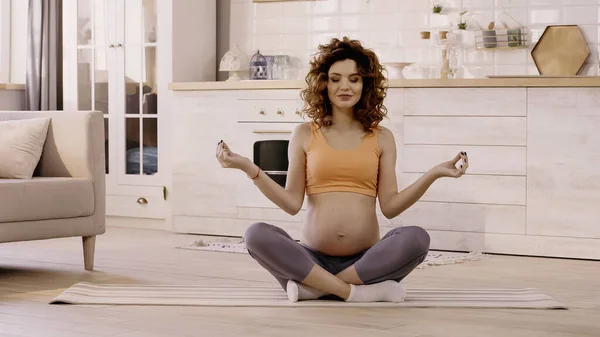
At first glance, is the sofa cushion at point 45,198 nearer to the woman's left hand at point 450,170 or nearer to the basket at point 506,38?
the woman's left hand at point 450,170

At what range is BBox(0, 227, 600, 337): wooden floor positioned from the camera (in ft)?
9.86

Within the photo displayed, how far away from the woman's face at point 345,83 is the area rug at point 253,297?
0.70 m

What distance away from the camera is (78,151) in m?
4.43

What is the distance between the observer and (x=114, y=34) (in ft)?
20.9

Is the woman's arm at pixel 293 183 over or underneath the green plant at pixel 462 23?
underneath

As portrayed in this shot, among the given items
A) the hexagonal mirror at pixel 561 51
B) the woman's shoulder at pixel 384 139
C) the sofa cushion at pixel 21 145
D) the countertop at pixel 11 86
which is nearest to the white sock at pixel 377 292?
the woman's shoulder at pixel 384 139

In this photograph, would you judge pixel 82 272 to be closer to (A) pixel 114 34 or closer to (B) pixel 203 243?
(B) pixel 203 243

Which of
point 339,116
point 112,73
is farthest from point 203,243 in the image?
point 339,116

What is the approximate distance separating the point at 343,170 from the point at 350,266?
13.3 inches

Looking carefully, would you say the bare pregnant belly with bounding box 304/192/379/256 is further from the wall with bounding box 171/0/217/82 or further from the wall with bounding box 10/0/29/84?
the wall with bounding box 10/0/29/84

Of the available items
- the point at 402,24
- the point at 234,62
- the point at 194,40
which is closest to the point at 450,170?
the point at 402,24

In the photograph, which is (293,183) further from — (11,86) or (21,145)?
(11,86)

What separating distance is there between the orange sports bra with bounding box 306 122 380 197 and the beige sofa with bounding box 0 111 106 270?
1.25 metres

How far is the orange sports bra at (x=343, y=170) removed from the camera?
3529 millimetres
